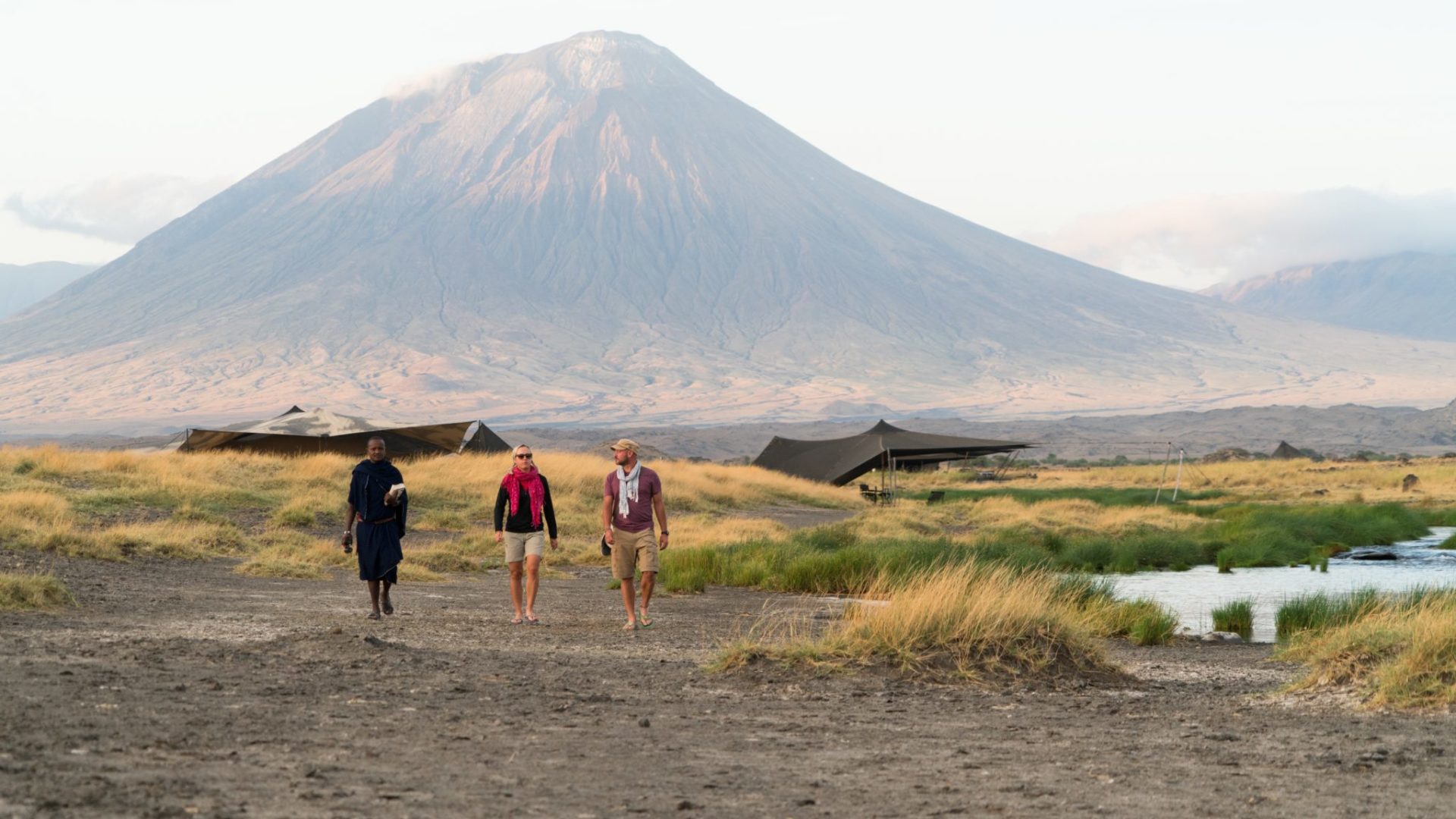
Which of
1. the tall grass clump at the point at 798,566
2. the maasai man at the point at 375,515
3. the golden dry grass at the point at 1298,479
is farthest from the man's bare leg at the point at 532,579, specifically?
the golden dry grass at the point at 1298,479

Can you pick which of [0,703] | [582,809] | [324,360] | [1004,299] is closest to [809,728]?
[582,809]

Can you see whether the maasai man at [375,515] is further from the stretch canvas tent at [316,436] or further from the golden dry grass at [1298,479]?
the golden dry grass at [1298,479]

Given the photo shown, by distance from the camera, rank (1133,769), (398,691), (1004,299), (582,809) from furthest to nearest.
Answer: (1004,299)
(398,691)
(1133,769)
(582,809)

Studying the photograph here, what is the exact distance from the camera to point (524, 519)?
41.2 ft

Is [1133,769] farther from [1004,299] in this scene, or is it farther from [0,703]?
[1004,299]

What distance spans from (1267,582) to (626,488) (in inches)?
429

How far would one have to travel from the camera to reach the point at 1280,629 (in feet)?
44.0

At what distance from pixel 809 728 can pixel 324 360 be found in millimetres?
140269

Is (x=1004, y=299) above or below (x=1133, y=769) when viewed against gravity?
above

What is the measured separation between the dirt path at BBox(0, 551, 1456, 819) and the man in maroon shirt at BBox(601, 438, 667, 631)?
1.16m

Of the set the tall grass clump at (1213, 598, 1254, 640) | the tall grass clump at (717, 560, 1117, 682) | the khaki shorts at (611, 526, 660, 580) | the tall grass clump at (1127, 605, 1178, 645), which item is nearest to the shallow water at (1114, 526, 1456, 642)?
the tall grass clump at (1213, 598, 1254, 640)

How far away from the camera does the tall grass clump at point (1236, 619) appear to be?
1409 cm

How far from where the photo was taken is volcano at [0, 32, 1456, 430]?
140 metres

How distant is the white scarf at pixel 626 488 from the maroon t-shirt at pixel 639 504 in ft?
0.09
